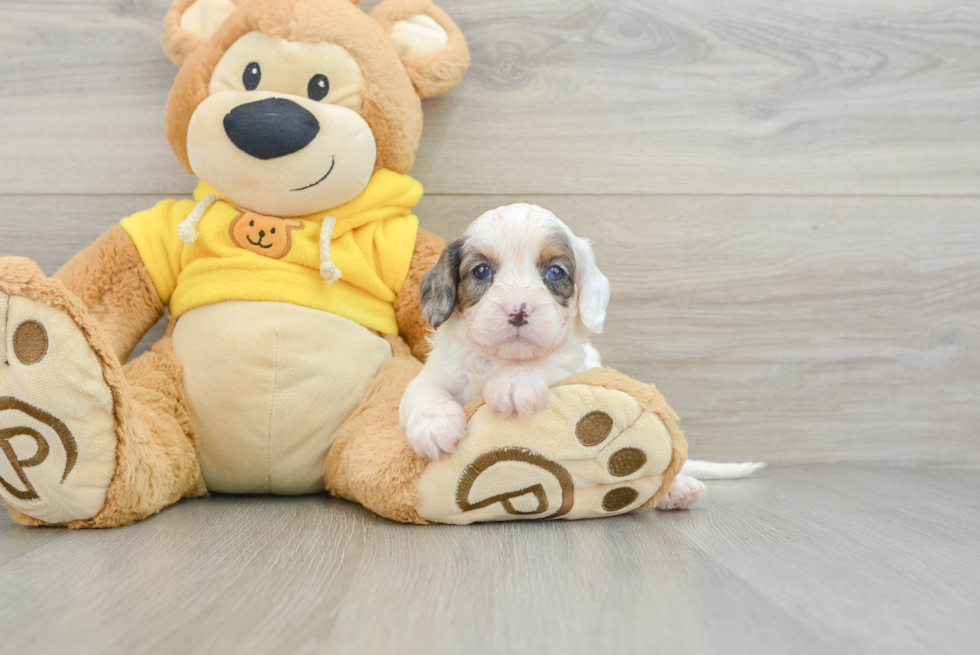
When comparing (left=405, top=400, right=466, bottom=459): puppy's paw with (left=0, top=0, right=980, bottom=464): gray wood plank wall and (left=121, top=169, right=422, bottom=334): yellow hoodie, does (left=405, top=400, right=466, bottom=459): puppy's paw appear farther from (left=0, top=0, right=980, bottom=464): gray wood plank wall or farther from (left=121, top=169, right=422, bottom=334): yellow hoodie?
(left=0, top=0, right=980, bottom=464): gray wood plank wall

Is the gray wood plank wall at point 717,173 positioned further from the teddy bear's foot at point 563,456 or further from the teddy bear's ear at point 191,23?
the teddy bear's foot at point 563,456

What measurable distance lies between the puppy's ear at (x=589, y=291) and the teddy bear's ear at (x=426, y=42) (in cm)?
52

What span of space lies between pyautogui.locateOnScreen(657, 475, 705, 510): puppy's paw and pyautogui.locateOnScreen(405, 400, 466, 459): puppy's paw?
41 centimetres

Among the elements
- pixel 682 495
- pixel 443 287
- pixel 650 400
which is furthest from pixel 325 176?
pixel 682 495

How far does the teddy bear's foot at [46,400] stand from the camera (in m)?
0.99

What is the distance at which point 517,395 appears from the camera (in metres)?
1.06

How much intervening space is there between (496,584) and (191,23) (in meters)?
1.30

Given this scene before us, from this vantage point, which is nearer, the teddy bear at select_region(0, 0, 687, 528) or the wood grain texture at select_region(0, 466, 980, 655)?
the wood grain texture at select_region(0, 466, 980, 655)

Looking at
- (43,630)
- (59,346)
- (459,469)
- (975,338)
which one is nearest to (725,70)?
(975,338)

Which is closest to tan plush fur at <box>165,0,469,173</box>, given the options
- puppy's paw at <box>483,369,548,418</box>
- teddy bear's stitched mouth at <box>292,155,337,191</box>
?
teddy bear's stitched mouth at <box>292,155,337,191</box>

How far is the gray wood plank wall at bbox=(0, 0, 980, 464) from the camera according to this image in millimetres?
1590

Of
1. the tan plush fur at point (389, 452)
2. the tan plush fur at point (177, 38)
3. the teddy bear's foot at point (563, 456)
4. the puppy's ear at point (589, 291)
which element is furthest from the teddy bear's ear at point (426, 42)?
the teddy bear's foot at point (563, 456)

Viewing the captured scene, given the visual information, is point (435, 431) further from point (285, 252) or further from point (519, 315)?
point (285, 252)

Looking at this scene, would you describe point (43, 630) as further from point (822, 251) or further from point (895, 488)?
point (822, 251)
